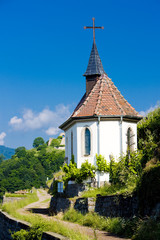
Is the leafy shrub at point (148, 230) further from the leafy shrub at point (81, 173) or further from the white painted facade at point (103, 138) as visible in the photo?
the white painted facade at point (103, 138)

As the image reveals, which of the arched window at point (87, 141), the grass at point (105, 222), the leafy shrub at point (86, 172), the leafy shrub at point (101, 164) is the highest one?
the arched window at point (87, 141)

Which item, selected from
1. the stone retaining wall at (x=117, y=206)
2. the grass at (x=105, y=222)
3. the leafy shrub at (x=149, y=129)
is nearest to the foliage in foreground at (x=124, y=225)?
the grass at (x=105, y=222)

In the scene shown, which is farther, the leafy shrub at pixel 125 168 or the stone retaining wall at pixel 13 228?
the leafy shrub at pixel 125 168

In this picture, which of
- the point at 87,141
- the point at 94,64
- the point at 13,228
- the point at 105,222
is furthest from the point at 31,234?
the point at 94,64

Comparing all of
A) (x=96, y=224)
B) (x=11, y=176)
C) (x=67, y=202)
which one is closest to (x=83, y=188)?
(x=67, y=202)

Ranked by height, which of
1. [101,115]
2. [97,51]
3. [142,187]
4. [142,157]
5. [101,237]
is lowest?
[101,237]

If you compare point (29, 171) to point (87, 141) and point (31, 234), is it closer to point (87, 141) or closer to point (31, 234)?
point (87, 141)

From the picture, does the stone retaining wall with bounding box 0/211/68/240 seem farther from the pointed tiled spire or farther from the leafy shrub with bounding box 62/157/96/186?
the pointed tiled spire

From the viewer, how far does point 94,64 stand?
29.3 metres

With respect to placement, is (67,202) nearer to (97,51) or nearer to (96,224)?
(96,224)

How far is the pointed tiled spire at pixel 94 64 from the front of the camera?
94.9 feet

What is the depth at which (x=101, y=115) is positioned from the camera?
976 inches

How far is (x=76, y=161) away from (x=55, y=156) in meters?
139

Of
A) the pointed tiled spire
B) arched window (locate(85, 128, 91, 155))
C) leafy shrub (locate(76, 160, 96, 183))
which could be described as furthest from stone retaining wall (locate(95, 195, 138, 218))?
the pointed tiled spire
